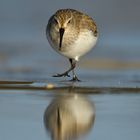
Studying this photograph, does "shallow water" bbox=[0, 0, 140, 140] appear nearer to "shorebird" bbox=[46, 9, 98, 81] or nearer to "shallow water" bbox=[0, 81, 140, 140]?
"shallow water" bbox=[0, 81, 140, 140]

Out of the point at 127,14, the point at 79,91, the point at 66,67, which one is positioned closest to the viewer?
the point at 79,91

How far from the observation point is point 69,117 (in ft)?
25.5

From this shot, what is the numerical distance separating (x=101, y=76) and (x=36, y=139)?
4.54m

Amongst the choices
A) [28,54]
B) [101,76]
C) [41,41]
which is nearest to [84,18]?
[101,76]

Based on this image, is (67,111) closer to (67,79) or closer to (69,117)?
(69,117)

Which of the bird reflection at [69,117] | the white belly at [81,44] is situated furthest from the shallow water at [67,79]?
the white belly at [81,44]

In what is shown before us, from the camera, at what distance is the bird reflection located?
7.05m

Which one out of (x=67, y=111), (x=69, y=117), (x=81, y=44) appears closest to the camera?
(x=69, y=117)

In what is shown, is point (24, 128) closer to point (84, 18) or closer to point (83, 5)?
point (84, 18)

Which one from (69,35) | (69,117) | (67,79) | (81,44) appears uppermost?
(69,35)

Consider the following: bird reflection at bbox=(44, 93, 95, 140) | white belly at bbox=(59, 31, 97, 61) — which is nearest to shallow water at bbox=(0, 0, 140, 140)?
bird reflection at bbox=(44, 93, 95, 140)

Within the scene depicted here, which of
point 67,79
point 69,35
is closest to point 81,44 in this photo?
point 69,35

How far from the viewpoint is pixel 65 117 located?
25.5 feet

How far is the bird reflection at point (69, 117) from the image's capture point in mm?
7055
